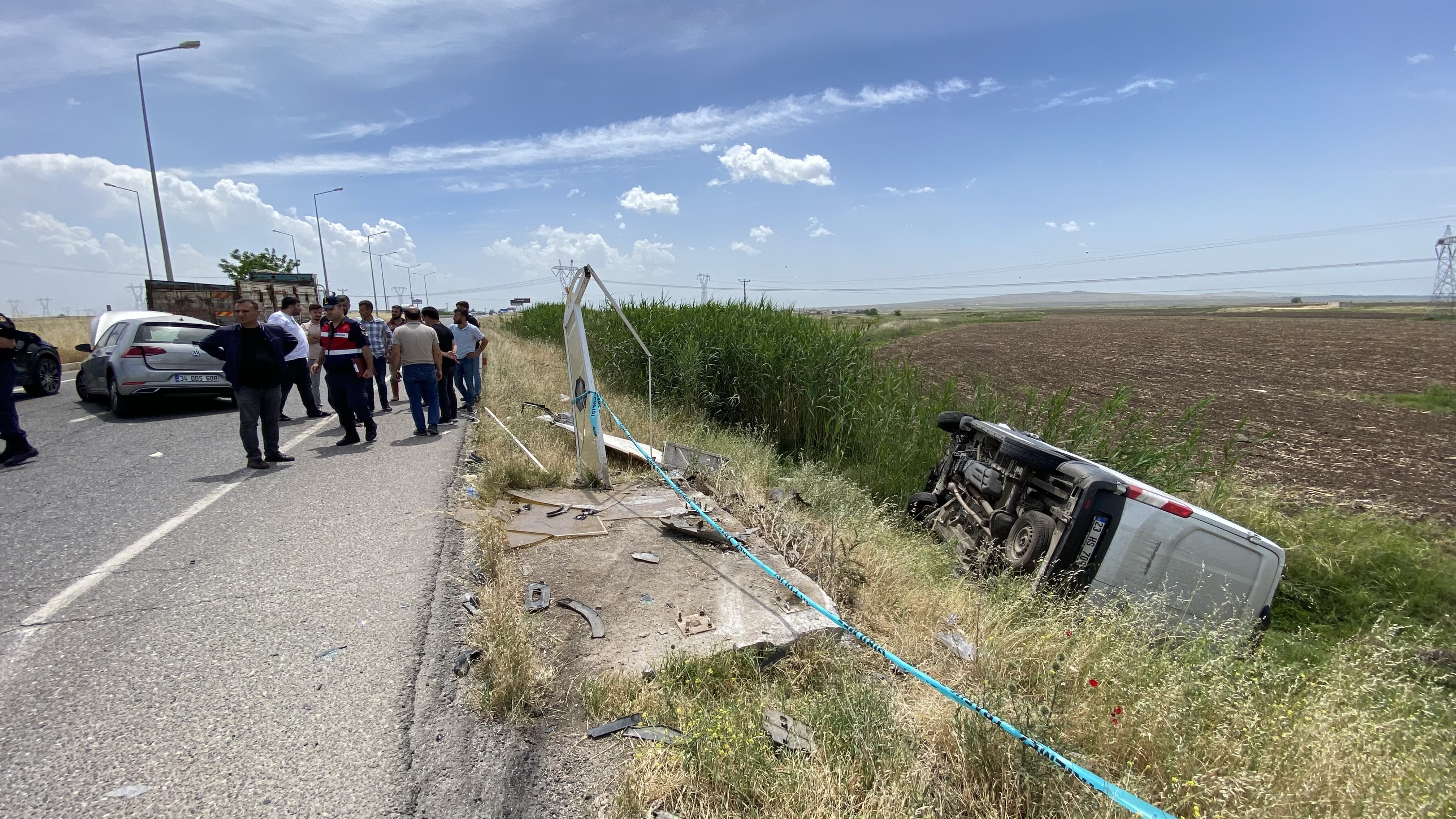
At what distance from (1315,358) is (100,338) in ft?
121

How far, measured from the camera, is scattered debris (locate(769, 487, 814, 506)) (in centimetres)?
627

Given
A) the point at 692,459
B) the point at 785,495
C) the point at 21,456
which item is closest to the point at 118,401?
the point at 21,456

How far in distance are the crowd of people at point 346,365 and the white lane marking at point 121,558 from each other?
0.85 metres

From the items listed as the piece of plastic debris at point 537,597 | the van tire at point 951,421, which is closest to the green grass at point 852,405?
the van tire at point 951,421

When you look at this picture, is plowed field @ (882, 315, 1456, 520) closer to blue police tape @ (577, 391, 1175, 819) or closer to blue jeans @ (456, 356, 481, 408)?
blue police tape @ (577, 391, 1175, 819)

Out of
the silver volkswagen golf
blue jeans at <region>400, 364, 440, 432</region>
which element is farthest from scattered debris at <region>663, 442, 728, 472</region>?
the silver volkswagen golf

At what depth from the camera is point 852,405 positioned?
30.3ft

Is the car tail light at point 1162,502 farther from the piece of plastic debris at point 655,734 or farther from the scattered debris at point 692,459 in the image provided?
the piece of plastic debris at point 655,734

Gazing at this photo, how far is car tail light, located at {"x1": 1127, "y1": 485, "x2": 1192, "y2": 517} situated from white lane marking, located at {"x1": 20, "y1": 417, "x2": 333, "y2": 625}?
6628 millimetres

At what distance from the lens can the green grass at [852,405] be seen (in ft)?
25.5

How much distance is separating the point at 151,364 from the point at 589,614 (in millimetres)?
9785

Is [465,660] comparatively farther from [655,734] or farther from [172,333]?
[172,333]

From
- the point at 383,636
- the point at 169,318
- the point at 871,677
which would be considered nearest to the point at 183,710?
the point at 383,636

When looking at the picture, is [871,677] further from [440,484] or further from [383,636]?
[440,484]
